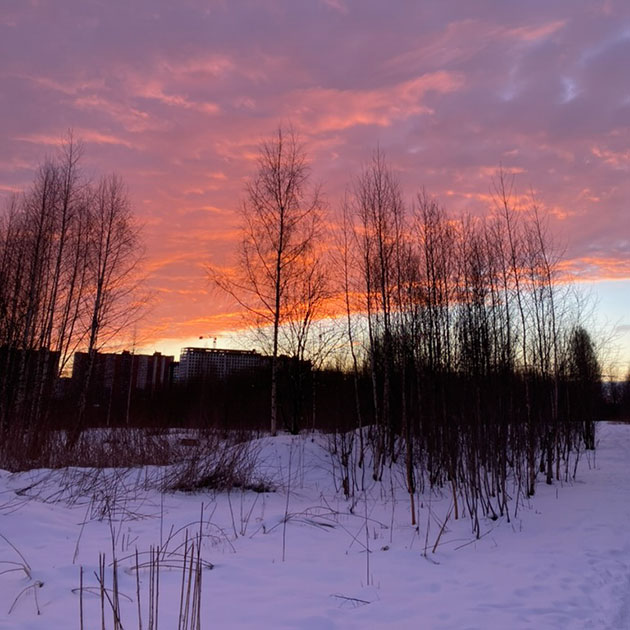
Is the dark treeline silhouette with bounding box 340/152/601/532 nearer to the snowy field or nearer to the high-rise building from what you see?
the snowy field

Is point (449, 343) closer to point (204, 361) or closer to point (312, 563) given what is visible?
point (312, 563)

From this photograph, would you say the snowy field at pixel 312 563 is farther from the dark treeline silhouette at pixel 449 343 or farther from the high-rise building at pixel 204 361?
the high-rise building at pixel 204 361

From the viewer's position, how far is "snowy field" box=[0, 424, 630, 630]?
3299 millimetres

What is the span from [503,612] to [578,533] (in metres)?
3.21

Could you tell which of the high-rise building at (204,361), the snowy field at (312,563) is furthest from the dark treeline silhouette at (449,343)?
the high-rise building at (204,361)

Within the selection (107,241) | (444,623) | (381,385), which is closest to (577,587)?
(444,623)

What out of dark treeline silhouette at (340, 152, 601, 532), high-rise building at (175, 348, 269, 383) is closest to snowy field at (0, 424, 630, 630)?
dark treeline silhouette at (340, 152, 601, 532)

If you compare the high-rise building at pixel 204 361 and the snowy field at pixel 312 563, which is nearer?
the snowy field at pixel 312 563

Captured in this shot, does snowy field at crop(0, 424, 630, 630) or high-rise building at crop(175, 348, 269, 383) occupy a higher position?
high-rise building at crop(175, 348, 269, 383)

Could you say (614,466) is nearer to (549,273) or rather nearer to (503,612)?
(549,273)

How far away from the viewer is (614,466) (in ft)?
43.9

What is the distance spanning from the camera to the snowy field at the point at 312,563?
10.8 ft

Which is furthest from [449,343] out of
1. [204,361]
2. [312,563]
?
[204,361]

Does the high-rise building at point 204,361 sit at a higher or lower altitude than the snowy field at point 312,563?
higher
